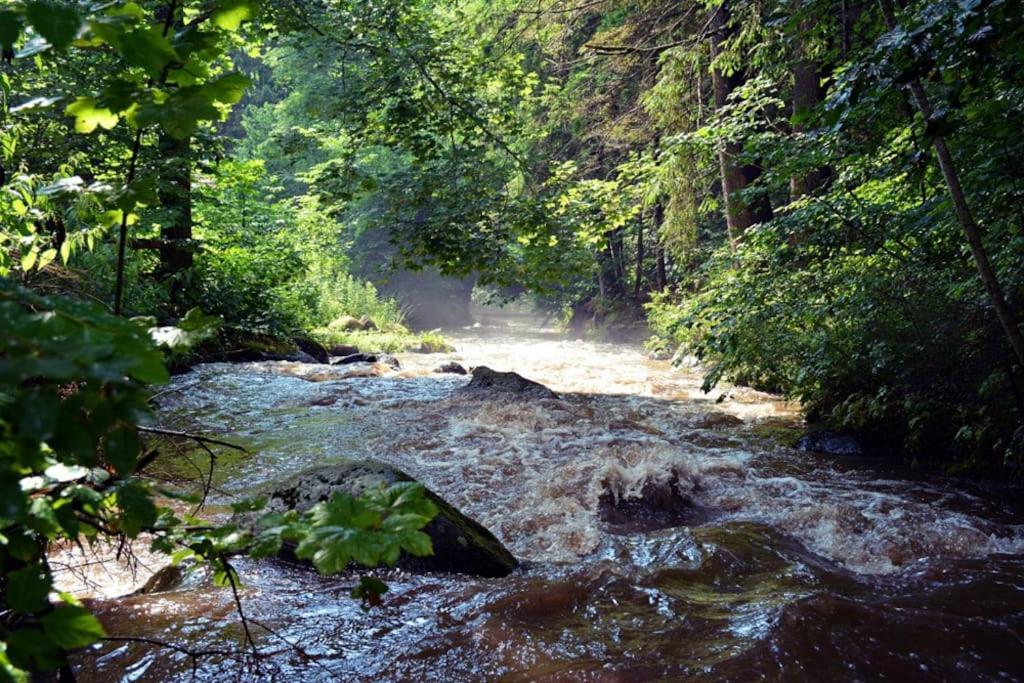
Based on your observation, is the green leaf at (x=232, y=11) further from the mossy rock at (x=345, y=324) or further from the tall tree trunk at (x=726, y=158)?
the mossy rock at (x=345, y=324)

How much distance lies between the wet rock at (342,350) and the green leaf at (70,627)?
16.3 metres

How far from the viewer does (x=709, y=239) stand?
19516 mm

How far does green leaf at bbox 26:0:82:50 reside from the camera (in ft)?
3.47

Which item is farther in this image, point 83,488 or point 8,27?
point 83,488

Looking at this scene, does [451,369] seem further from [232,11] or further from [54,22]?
[54,22]

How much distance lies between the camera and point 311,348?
15055mm

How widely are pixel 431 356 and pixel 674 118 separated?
27.7 feet

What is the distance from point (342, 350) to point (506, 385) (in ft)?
26.3

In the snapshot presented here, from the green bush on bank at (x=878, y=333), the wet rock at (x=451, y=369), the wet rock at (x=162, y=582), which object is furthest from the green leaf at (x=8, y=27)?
the wet rock at (x=451, y=369)

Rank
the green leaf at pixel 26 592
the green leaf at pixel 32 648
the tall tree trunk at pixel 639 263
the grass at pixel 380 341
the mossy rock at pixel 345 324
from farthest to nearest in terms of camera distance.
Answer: the mossy rock at pixel 345 324 < the tall tree trunk at pixel 639 263 < the grass at pixel 380 341 < the green leaf at pixel 26 592 < the green leaf at pixel 32 648

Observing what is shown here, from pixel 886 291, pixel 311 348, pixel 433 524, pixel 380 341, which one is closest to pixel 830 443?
pixel 886 291

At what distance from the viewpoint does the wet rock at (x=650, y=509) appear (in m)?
4.94

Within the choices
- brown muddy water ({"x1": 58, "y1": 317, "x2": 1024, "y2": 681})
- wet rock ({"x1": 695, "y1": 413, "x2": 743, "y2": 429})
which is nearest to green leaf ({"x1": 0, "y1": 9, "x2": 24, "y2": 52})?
brown muddy water ({"x1": 58, "y1": 317, "x2": 1024, "y2": 681})

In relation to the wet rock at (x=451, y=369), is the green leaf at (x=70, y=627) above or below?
above
